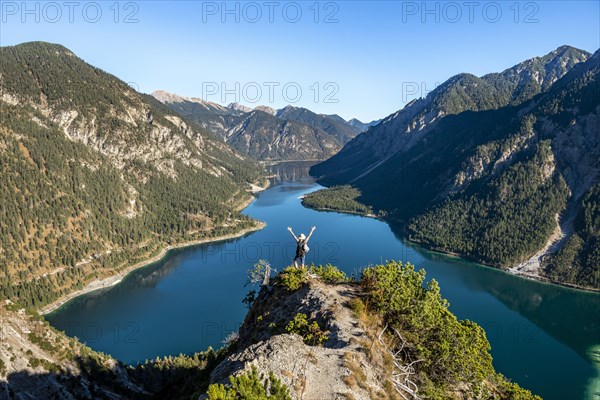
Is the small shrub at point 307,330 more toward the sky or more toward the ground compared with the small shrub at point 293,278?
more toward the ground

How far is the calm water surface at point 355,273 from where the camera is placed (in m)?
97.6

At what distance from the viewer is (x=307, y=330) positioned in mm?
30375

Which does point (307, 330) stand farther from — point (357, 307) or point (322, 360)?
point (357, 307)

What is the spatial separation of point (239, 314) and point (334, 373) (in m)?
104

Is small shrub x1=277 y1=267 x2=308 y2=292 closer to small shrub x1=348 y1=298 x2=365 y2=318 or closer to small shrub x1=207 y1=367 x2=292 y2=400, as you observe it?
small shrub x1=348 y1=298 x2=365 y2=318

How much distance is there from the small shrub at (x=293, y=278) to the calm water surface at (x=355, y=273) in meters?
75.5

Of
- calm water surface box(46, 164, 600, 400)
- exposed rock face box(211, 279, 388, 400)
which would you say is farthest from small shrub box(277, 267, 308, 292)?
calm water surface box(46, 164, 600, 400)

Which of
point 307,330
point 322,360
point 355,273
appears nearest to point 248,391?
point 322,360

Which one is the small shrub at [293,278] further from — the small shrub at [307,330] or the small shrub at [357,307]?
the small shrub at [357,307]

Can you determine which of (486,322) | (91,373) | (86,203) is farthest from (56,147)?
(486,322)

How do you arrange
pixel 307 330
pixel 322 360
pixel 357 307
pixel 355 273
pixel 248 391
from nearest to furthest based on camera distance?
pixel 248 391
pixel 322 360
pixel 307 330
pixel 357 307
pixel 355 273

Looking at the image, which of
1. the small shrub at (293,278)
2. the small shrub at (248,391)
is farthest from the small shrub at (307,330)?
the small shrub at (248,391)

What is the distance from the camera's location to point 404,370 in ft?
91.0

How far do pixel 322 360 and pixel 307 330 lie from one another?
473 cm
